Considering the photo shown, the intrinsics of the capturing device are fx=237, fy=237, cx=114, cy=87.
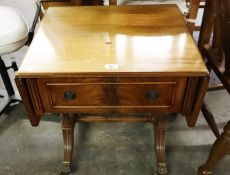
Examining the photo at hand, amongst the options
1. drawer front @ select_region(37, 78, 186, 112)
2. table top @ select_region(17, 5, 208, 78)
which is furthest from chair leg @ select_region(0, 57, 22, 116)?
drawer front @ select_region(37, 78, 186, 112)

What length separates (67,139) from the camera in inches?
46.6

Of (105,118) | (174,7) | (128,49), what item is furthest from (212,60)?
(105,118)

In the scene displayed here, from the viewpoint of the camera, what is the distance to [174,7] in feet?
3.51


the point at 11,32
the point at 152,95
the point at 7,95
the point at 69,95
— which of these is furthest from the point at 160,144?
the point at 7,95

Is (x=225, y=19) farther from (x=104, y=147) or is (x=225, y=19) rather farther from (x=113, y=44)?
(x=104, y=147)

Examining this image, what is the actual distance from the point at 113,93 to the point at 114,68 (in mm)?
104

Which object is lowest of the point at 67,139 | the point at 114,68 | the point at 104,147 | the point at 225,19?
the point at 104,147

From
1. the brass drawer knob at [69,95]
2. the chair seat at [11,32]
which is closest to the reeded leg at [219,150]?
the brass drawer knob at [69,95]

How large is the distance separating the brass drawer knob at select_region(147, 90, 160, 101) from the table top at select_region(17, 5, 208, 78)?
0.09m

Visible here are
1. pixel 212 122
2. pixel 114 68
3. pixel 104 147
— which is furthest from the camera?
pixel 104 147

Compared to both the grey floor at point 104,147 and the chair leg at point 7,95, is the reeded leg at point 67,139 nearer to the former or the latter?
the grey floor at point 104,147

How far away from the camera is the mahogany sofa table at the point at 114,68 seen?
75 centimetres

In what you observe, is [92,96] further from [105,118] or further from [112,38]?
[105,118]

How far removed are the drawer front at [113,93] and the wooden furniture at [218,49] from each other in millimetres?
227
